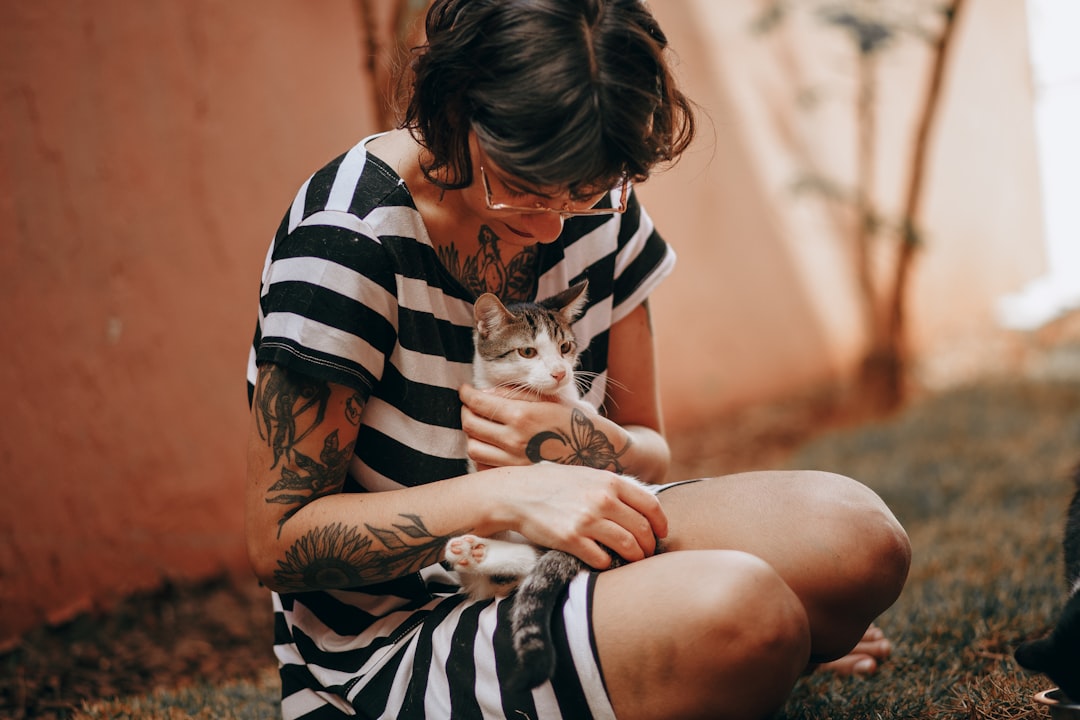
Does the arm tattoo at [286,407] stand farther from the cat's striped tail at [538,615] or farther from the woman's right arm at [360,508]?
the cat's striped tail at [538,615]

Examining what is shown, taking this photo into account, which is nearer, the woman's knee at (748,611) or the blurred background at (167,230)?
the woman's knee at (748,611)

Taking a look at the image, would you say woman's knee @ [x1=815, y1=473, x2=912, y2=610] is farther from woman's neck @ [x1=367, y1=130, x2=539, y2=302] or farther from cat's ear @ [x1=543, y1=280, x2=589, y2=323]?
woman's neck @ [x1=367, y1=130, x2=539, y2=302]

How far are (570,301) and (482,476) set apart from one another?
16.7 inches

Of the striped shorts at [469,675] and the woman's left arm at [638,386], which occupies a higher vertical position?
the woman's left arm at [638,386]

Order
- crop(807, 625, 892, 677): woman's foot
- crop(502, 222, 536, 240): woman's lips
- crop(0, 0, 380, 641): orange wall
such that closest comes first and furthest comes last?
1. crop(502, 222, 536, 240): woman's lips
2. crop(807, 625, 892, 677): woman's foot
3. crop(0, 0, 380, 641): orange wall

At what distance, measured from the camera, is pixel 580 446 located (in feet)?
4.80

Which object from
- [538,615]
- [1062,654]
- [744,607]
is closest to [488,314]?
[538,615]

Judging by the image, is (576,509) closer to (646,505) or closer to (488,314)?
(646,505)

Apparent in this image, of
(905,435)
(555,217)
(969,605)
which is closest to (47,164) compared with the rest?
(555,217)

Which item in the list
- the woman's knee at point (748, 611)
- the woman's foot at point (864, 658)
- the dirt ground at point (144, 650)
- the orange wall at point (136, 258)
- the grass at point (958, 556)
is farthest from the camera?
the orange wall at point (136, 258)

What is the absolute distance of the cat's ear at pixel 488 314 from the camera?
1.44 meters

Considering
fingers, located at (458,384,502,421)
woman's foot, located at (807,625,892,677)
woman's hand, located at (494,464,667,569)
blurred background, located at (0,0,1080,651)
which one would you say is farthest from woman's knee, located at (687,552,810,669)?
blurred background, located at (0,0,1080,651)

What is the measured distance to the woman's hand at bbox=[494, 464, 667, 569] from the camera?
1.22 m

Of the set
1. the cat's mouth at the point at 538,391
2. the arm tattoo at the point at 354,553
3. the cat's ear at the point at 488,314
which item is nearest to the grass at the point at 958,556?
the arm tattoo at the point at 354,553
